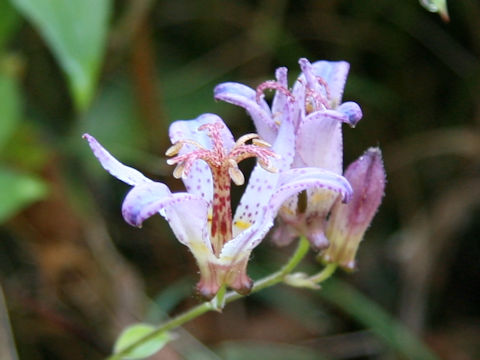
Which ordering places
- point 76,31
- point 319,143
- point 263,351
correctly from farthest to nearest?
1. point 263,351
2. point 76,31
3. point 319,143

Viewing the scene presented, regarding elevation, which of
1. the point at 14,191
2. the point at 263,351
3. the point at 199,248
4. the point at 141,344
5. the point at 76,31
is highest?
the point at 76,31

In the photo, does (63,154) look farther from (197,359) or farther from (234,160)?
(234,160)

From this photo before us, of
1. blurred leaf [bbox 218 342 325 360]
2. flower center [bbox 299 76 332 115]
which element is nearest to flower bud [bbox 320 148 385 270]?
flower center [bbox 299 76 332 115]

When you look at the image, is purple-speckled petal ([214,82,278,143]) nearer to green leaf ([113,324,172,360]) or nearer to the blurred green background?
green leaf ([113,324,172,360])

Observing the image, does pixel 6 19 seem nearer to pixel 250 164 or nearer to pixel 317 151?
pixel 250 164

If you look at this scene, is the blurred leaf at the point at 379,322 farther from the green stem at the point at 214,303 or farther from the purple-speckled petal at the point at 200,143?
the purple-speckled petal at the point at 200,143

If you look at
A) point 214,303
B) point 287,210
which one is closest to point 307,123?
point 287,210
